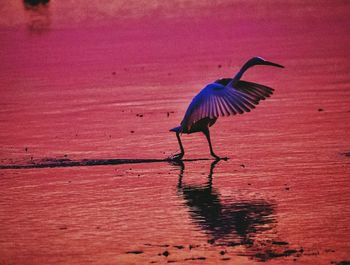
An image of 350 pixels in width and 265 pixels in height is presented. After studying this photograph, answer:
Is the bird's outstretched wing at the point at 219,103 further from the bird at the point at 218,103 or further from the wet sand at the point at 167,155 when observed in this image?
the wet sand at the point at 167,155

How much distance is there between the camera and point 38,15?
48312 millimetres

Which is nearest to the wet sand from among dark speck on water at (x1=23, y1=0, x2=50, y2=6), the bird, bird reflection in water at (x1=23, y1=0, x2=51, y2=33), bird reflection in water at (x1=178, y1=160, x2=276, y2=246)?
bird reflection in water at (x1=178, y1=160, x2=276, y2=246)

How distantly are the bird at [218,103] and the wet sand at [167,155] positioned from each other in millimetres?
490

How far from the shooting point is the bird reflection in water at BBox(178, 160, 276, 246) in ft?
36.5

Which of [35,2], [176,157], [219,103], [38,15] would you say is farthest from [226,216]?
[35,2]

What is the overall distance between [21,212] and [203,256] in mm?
3472

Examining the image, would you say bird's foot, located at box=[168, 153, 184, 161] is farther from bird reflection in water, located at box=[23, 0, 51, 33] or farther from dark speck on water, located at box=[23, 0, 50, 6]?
dark speck on water, located at box=[23, 0, 50, 6]

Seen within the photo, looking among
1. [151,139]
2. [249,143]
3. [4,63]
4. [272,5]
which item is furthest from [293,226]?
[272,5]

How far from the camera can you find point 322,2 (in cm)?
4628

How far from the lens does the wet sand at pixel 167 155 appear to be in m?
11.1

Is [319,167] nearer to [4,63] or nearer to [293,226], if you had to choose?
[293,226]

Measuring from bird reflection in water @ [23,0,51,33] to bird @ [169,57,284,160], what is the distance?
24907 millimetres

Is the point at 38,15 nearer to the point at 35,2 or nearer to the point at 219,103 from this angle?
the point at 35,2

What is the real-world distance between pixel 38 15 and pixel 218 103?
110 ft
